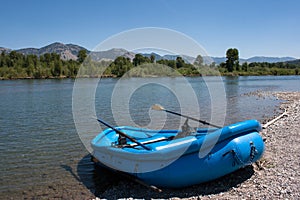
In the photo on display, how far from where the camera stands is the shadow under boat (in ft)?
24.2

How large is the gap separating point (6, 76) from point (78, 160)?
10238cm

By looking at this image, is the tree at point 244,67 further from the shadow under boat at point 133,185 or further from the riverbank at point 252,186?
the shadow under boat at point 133,185

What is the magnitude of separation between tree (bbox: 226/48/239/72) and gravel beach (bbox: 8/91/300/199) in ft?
389

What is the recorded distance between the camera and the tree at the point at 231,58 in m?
123

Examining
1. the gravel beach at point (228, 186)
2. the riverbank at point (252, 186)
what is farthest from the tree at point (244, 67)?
the riverbank at point (252, 186)

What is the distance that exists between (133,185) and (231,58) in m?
123

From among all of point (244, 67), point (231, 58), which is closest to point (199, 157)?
point (231, 58)

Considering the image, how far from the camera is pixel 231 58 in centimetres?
12350

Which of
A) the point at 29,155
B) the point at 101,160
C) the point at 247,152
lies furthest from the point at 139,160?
the point at 29,155

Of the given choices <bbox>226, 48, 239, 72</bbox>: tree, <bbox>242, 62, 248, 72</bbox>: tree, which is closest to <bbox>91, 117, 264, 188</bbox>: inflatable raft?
<bbox>226, 48, 239, 72</bbox>: tree

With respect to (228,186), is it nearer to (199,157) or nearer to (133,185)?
(199,157)

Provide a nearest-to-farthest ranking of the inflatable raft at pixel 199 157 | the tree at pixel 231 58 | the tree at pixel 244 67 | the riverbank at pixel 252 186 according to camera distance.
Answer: the riverbank at pixel 252 186 → the inflatable raft at pixel 199 157 → the tree at pixel 231 58 → the tree at pixel 244 67

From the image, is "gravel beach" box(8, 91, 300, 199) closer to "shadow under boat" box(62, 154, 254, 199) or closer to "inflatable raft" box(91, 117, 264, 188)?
"shadow under boat" box(62, 154, 254, 199)

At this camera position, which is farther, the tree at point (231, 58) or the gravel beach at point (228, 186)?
the tree at point (231, 58)
